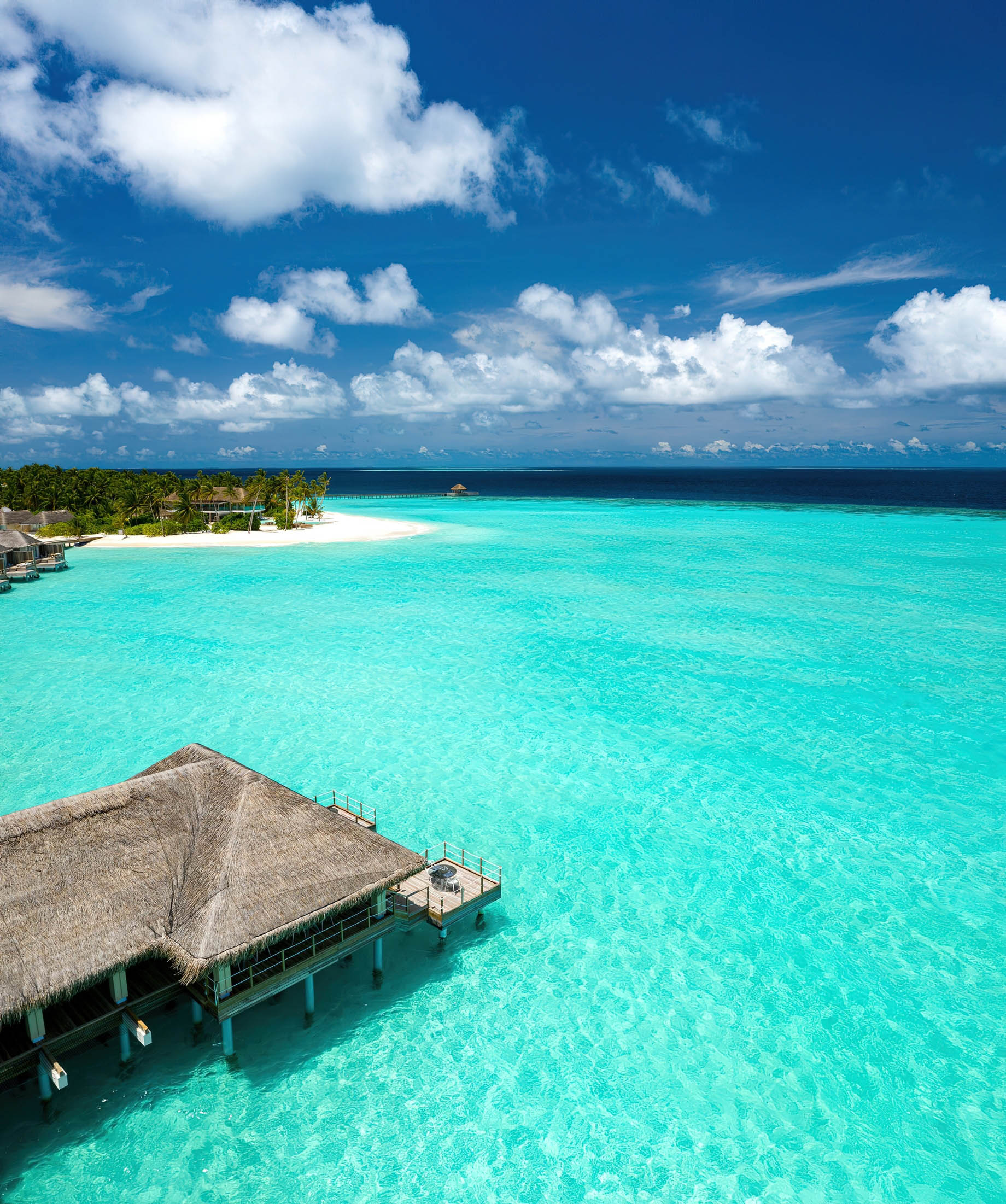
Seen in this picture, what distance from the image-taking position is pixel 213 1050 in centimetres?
1057

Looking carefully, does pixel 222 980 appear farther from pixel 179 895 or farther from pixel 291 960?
pixel 179 895

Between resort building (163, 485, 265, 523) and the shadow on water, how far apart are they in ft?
224

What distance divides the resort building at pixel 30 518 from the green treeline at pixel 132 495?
3.95 feet

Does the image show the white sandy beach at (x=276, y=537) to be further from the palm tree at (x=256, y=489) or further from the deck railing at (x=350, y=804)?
the deck railing at (x=350, y=804)

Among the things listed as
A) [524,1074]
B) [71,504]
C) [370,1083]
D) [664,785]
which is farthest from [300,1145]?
[71,504]

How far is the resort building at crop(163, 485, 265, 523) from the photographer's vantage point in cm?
7420

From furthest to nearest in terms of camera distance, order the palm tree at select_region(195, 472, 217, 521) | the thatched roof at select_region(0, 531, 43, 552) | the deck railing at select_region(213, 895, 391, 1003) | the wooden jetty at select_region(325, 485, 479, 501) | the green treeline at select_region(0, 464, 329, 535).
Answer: the wooden jetty at select_region(325, 485, 479, 501) → the palm tree at select_region(195, 472, 217, 521) → the green treeline at select_region(0, 464, 329, 535) → the thatched roof at select_region(0, 531, 43, 552) → the deck railing at select_region(213, 895, 391, 1003)

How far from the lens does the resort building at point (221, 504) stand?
2921 inches

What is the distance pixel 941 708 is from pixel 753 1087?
61.4ft

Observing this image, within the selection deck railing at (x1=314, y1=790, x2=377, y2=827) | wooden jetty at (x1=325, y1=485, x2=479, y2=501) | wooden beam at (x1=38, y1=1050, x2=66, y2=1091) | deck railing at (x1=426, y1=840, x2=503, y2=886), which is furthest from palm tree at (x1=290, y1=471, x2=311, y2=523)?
wooden beam at (x1=38, y1=1050, x2=66, y2=1091)

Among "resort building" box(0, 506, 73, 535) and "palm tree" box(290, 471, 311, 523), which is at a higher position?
"palm tree" box(290, 471, 311, 523)

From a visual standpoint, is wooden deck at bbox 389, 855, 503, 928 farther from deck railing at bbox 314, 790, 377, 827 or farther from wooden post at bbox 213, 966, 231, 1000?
deck railing at bbox 314, 790, 377, 827

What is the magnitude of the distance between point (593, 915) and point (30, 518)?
218 ft

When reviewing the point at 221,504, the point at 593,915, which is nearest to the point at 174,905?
the point at 593,915
